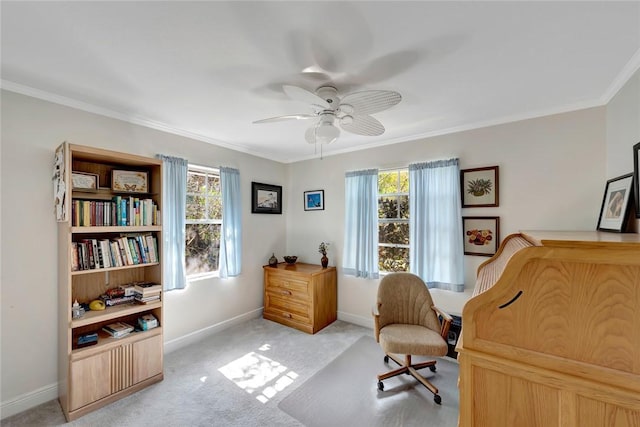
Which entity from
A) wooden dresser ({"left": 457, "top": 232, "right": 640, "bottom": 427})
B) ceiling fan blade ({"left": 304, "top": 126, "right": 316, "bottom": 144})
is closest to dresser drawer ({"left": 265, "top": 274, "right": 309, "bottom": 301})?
ceiling fan blade ({"left": 304, "top": 126, "right": 316, "bottom": 144})

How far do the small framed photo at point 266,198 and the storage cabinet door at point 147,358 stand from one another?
2.04 meters

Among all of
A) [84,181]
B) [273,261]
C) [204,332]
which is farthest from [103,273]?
[273,261]

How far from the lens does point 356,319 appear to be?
371cm

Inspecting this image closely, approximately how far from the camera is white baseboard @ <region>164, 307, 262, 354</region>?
9.69 ft

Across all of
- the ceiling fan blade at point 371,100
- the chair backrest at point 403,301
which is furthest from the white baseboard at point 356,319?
the ceiling fan blade at point 371,100

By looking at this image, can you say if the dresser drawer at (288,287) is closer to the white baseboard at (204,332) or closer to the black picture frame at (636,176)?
the white baseboard at (204,332)

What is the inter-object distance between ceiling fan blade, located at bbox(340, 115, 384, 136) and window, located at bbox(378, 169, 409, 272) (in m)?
1.37

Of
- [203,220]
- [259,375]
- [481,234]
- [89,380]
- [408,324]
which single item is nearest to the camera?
[89,380]

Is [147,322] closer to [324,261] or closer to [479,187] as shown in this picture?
[324,261]

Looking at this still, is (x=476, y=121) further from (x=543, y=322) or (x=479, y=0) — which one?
Answer: (x=543, y=322)

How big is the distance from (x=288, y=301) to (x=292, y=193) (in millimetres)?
1798

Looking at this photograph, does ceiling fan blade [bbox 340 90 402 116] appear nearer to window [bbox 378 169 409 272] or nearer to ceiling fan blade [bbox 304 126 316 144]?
ceiling fan blade [bbox 304 126 316 144]

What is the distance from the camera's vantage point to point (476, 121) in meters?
2.79

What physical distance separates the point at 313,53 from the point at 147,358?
2.83 m
